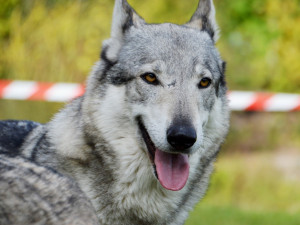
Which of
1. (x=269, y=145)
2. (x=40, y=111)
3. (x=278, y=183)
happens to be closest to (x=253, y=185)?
(x=278, y=183)

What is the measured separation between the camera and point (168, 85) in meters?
4.16

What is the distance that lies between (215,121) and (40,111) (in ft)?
16.2

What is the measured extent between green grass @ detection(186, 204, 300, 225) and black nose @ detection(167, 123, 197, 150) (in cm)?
313

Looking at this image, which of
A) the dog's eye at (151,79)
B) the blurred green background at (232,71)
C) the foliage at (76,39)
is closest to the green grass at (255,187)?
the blurred green background at (232,71)

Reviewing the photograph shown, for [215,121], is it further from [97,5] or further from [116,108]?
[97,5]

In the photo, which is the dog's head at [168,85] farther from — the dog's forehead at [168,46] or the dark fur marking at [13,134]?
the dark fur marking at [13,134]

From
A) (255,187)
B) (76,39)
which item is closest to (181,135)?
(255,187)

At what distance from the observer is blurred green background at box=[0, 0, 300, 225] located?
9.01m

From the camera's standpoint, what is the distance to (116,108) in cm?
431

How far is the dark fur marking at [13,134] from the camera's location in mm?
4539

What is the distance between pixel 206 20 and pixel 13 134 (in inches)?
72.4

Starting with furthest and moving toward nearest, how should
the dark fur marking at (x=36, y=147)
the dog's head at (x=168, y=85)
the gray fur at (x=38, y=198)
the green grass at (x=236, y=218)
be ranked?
1. the green grass at (x=236, y=218)
2. the dark fur marking at (x=36, y=147)
3. the dog's head at (x=168, y=85)
4. the gray fur at (x=38, y=198)

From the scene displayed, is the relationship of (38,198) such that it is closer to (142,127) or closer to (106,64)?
(142,127)

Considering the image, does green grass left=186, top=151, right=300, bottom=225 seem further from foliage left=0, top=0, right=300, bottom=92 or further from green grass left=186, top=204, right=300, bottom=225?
foliage left=0, top=0, right=300, bottom=92
